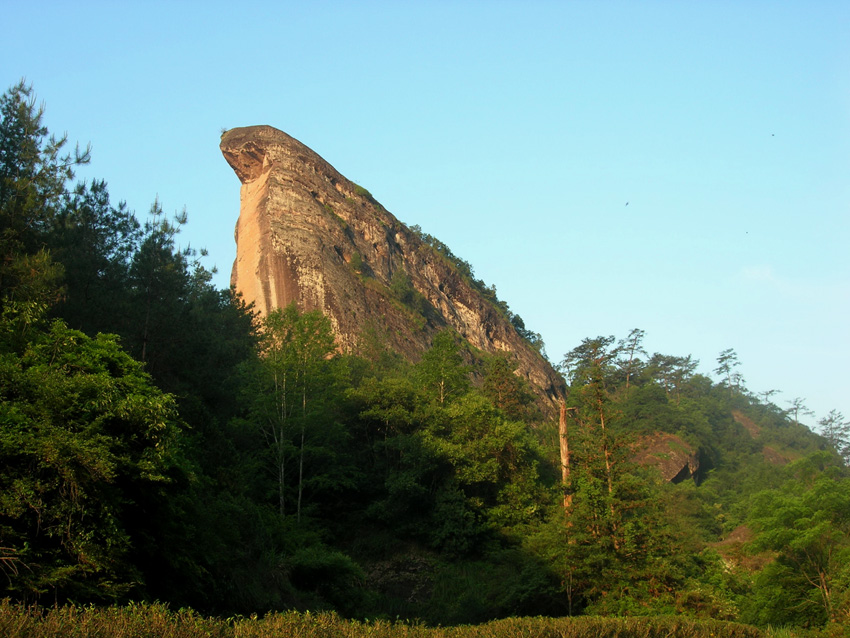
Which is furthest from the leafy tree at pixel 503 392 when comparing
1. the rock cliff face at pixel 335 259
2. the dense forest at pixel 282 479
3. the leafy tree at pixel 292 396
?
the leafy tree at pixel 292 396

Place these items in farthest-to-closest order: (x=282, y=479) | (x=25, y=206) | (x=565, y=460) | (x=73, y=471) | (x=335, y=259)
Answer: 1. (x=335, y=259)
2. (x=282, y=479)
3. (x=565, y=460)
4. (x=25, y=206)
5. (x=73, y=471)

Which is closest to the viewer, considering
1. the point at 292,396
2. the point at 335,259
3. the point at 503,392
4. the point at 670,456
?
the point at 292,396

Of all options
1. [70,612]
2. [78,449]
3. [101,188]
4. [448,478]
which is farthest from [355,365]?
[70,612]

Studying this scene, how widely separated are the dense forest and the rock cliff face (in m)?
11.0

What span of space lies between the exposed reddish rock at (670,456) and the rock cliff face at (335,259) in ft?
38.4

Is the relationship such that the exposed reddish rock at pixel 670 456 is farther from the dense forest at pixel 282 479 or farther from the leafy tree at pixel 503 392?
the leafy tree at pixel 503 392

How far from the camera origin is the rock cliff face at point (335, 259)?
5762cm

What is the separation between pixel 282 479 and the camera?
1260 inches

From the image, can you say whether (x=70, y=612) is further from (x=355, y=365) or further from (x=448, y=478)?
(x=355, y=365)

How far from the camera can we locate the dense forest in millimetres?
12953

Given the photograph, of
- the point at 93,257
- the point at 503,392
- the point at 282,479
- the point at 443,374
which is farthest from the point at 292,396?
the point at 503,392

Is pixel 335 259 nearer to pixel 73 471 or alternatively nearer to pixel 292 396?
pixel 292 396

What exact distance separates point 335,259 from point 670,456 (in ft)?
114

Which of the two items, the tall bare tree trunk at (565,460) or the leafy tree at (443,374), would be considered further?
the leafy tree at (443,374)
